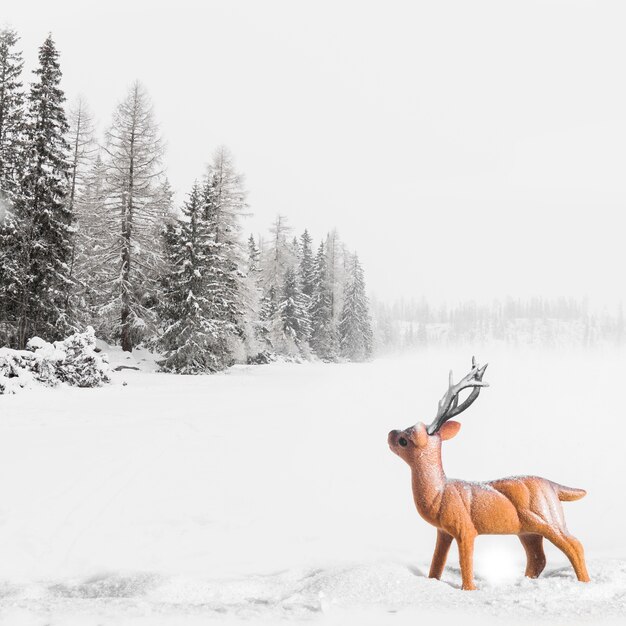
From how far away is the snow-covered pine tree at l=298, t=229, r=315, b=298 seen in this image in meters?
48.6

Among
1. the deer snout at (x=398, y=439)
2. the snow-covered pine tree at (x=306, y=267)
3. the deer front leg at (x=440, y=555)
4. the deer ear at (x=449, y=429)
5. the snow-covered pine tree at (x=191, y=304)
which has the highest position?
the snow-covered pine tree at (x=306, y=267)

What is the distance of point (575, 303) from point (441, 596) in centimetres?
17922

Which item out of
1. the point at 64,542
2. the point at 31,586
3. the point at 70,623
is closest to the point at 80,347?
the point at 64,542

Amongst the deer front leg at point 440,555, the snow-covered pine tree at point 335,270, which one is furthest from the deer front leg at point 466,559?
the snow-covered pine tree at point 335,270

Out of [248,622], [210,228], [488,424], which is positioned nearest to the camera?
[248,622]

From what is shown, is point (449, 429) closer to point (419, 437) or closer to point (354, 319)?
point (419, 437)

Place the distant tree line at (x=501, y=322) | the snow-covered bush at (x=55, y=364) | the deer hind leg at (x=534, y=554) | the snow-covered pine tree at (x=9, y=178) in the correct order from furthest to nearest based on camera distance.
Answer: the distant tree line at (x=501, y=322), the snow-covered pine tree at (x=9, y=178), the snow-covered bush at (x=55, y=364), the deer hind leg at (x=534, y=554)

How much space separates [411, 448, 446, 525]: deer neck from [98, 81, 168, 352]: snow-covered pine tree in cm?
2143

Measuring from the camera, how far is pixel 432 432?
3.50 meters

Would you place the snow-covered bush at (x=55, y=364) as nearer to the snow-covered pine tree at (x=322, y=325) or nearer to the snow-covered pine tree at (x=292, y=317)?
the snow-covered pine tree at (x=292, y=317)

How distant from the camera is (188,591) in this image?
11.6ft

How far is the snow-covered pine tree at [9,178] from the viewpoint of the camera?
1850cm

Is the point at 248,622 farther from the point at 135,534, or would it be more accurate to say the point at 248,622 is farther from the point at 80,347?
the point at 80,347

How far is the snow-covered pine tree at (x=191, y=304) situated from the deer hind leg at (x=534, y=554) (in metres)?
18.7
